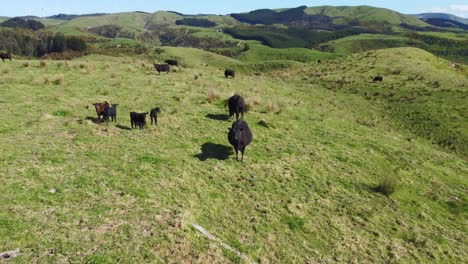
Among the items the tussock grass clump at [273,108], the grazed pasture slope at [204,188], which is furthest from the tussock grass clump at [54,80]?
the tussock grass clump at [273,108]

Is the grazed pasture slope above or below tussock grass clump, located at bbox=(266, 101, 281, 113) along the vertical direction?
below

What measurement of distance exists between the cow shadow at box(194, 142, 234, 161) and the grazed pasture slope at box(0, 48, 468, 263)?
0.06 meters

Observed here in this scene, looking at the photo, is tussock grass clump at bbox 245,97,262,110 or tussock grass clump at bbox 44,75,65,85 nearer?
tussock grass clump at bbox 245,97,262,110

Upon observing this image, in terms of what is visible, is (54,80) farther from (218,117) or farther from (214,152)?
(214,152)

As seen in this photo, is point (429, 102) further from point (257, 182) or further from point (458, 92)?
point (257, 182)

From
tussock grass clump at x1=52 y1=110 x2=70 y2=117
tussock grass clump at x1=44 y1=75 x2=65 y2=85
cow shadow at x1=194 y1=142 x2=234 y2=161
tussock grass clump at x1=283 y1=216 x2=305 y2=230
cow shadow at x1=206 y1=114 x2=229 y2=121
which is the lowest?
tussock grass clump at x1=283 y1=216 x2=305 y2=230

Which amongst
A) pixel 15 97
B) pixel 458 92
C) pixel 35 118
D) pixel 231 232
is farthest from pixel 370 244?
pixel 458 92

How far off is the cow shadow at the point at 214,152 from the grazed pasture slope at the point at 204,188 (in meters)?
0.06

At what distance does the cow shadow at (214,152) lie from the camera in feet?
50.4

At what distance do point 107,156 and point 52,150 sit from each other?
7.29 feet

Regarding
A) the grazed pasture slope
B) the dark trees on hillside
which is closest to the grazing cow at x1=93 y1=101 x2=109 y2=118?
the grazed pasture slope

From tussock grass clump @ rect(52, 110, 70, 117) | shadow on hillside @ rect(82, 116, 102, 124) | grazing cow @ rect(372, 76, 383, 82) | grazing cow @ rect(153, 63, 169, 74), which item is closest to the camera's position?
shadow on hillside @ rect(82, 116, 102, 124)

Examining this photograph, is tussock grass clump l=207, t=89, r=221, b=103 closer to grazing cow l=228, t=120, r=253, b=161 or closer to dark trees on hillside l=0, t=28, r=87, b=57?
grazing cow l=228, t=120, r=253, b=161

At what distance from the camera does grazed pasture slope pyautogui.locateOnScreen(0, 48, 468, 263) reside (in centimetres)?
891
